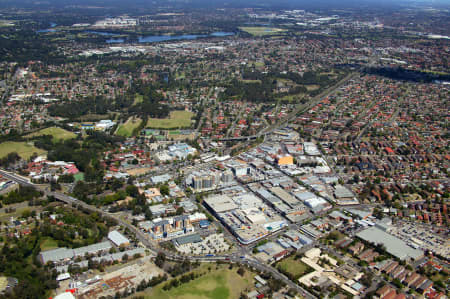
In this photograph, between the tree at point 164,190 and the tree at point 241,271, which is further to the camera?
the tree at point 164,190

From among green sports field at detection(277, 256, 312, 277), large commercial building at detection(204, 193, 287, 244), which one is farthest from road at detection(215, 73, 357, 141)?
green sports field at detection(277, 256, 312, 277)

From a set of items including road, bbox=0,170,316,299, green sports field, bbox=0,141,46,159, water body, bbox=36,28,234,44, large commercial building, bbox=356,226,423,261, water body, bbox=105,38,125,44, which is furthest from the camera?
water body, bbox=36,28,234,44

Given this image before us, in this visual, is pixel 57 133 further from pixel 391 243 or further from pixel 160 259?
pixel 391 243

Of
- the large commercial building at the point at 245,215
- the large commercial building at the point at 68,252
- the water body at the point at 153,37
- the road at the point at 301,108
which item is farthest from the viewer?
the water body at the point at 153,37

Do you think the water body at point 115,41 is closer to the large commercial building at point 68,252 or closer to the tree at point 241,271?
the large commercial building at point 68,252

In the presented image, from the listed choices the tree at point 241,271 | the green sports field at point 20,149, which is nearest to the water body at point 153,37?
the green sports field at point 20,149

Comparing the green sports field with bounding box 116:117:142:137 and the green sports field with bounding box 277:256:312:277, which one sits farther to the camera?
the green sports field with bounding box 116:117:142:137

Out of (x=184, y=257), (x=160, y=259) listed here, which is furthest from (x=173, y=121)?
(x=160, y=259)

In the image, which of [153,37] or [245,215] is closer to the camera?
[245,215]

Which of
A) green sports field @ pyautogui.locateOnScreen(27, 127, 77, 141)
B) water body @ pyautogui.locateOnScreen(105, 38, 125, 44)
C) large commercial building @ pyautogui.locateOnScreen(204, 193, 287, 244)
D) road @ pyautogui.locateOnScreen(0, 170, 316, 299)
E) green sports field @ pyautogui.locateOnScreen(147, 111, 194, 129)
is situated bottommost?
road @ pyautogui.locateOnScreen(0, 170, 316, 299)

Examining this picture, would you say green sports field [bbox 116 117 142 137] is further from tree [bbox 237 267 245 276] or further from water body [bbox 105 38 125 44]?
water body [bbox 105 38 125 44]

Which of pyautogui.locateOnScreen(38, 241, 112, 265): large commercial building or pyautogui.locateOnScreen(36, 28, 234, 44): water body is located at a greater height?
pyautogui.locateOnScreen(36, 28, 234, 44): water body
